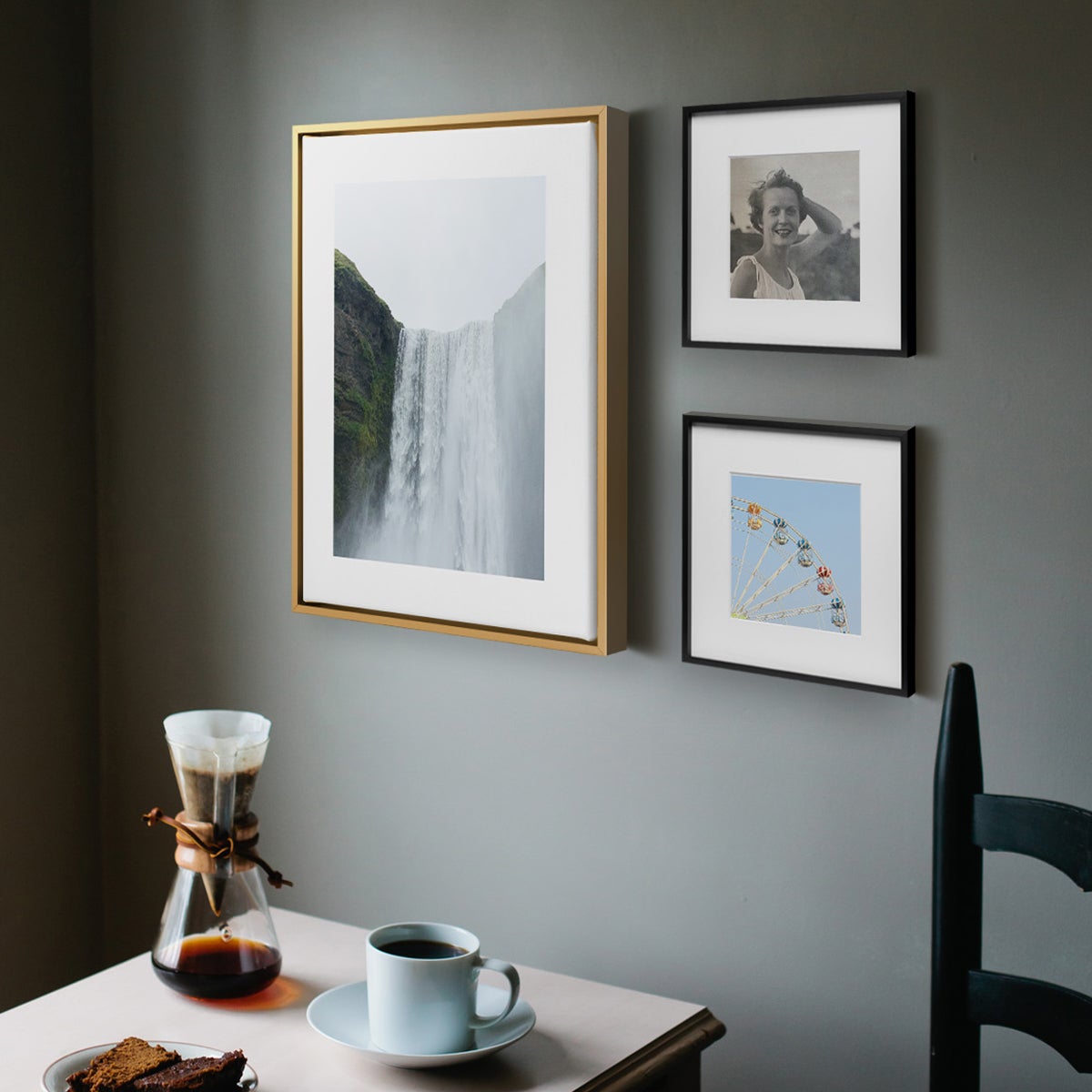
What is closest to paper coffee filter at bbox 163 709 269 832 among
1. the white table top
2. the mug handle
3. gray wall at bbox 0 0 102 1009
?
the white table top

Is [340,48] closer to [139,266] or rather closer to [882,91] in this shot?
[139,266]

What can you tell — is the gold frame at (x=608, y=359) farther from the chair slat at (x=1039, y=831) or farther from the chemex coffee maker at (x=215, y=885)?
the chair slat at (x=1039, y=831)

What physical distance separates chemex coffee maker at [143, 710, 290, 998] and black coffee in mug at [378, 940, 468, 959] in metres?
0.17

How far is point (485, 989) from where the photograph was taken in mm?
1541

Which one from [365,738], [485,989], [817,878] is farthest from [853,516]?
[365,738]

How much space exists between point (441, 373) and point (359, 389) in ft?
0.46

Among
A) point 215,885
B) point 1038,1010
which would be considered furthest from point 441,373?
point 1038,1010

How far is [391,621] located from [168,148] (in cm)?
78

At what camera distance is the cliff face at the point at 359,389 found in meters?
1.85

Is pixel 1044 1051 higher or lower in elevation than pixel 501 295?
lower

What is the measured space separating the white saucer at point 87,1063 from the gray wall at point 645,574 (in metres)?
0.58

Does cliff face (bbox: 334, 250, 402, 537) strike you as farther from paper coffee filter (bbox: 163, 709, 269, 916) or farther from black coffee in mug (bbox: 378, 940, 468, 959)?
black coffee in mug (bbox: 378, 940, 468, 959)

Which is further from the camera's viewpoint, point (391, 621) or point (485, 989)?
point (391, 621)

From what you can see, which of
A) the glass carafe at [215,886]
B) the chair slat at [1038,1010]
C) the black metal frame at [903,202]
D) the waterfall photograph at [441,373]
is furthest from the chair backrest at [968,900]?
the glass carafe at [215,886]
